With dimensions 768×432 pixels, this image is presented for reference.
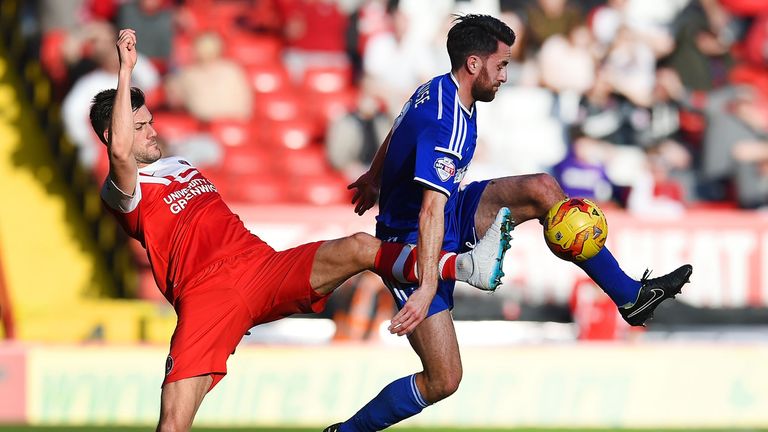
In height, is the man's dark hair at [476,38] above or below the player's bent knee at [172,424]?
above

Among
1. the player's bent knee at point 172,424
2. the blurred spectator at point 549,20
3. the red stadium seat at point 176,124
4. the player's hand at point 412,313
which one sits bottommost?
the player's bent knee at point 172,424

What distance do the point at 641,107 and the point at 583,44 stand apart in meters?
0.91

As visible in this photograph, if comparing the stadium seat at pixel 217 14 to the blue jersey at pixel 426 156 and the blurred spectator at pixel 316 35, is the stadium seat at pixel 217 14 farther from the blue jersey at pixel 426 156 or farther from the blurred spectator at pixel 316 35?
the blue jersey at pixel 426 156

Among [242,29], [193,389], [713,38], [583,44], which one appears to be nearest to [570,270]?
[583,44]

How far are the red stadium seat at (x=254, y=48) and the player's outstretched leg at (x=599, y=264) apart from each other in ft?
25.5

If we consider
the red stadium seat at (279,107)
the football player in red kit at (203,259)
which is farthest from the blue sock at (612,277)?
the red stadium seat at (279,107)

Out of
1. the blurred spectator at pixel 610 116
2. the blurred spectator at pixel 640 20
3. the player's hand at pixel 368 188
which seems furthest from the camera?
the blurred spectator at pixel 640 20

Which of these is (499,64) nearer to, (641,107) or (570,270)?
(570,270)

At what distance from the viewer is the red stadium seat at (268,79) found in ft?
47.3

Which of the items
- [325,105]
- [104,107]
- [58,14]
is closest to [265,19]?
[325,105]

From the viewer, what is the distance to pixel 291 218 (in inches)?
480

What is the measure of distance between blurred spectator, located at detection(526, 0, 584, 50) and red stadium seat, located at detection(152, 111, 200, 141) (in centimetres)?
359

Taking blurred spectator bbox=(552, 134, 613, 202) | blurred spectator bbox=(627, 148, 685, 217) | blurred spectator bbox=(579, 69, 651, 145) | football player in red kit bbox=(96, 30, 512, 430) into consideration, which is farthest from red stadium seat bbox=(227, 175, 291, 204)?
football player in red kit bbox=(96, 30, 512, 430)

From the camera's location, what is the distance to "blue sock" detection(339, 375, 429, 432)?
7188 mm
